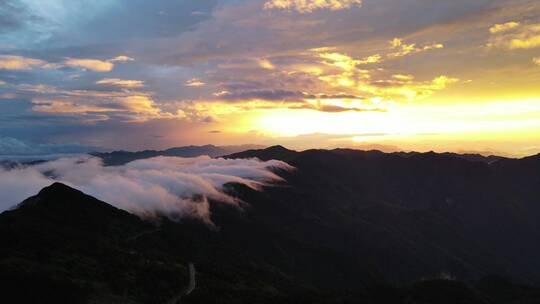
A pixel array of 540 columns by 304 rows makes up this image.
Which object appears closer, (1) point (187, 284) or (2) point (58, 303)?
(2) point (58, 303)

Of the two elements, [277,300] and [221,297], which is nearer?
[221,297]

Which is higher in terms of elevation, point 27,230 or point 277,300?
point 27,230

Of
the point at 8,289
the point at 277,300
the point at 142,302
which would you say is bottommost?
the point at 277,300

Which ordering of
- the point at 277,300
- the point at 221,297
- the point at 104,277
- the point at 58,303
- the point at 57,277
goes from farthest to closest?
the point at 277,300, the point at 221,297, the point at 104,277, the point at 57,277, the point at 58,303

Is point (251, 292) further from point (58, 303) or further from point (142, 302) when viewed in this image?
point (58, 303)

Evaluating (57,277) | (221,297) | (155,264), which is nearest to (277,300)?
(221,297)

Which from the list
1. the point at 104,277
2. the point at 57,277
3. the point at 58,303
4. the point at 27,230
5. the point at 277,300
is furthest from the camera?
the point at 27,230

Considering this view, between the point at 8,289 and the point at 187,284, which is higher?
the point at 8,289

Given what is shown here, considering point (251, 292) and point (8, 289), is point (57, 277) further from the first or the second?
point (251, 292)

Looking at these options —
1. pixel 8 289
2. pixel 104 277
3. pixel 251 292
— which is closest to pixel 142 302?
pixel 104 277
